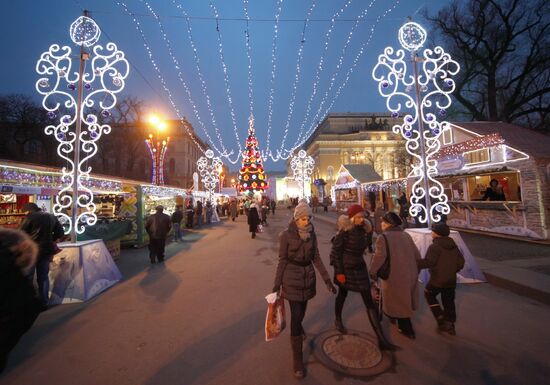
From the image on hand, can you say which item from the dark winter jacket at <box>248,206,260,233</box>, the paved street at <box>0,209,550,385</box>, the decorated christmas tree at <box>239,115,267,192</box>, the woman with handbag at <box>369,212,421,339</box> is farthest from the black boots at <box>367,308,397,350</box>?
the decorated christmas tree at <box>239,115,267,192</box>

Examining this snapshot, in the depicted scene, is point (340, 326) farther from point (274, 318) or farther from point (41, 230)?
point (41, 230)

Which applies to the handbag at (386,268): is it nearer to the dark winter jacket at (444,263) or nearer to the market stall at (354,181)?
the dark winter jacket at (444,263)

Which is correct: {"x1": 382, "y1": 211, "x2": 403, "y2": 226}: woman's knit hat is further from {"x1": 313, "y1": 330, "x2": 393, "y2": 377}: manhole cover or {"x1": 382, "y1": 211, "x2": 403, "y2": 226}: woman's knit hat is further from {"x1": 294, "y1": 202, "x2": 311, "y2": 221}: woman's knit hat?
{"x1": 313, "y1": 330, "x2": 393, "y2": 377}: manhole cover

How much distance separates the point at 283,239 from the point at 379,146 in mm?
54544

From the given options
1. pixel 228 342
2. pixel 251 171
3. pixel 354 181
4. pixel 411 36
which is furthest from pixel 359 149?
pixel 228 342

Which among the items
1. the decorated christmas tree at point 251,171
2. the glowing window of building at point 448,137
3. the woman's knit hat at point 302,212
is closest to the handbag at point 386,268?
the woman's knit hat at point 302,212

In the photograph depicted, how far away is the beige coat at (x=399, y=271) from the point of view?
3201 mm

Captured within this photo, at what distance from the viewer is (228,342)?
3334 mm

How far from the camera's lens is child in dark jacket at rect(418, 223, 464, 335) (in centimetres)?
341

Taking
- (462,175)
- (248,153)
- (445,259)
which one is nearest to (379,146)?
(248,153)

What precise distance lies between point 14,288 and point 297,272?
2628 millimetres

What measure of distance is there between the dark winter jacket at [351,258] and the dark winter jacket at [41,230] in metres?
4.78

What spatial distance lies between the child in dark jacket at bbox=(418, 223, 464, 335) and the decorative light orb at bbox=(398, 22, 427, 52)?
484cm

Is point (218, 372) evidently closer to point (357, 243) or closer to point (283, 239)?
point (283, 239)
